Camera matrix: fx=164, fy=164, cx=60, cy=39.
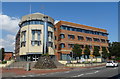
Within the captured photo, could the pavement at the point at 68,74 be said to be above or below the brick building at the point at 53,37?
below

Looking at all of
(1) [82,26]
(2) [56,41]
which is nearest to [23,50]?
(2) [56,41]

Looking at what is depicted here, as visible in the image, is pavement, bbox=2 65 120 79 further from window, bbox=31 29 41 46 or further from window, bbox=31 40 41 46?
window, bbox=31 29 41 46

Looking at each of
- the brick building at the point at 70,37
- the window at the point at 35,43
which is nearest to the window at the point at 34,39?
the window at the point at 35,43

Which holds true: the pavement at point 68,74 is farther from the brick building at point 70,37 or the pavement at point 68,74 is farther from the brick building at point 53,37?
the brick building at point 70,37

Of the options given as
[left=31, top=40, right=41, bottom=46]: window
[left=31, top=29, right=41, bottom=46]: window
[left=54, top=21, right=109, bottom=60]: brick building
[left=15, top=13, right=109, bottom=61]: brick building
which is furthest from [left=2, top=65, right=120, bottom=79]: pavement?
[left=54, top=21, right=109, bottom=60]: brick building

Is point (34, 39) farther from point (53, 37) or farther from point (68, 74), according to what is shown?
point (68, 74)

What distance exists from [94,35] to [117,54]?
13444mm

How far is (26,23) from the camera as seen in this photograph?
54219mm

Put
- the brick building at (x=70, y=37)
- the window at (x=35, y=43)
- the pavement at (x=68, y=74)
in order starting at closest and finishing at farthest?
the pavement at (x=68, y=74), the window at (x=35, y=43), the brick building at (x=70, y=37)

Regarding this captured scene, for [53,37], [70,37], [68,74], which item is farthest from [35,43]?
[68,74]

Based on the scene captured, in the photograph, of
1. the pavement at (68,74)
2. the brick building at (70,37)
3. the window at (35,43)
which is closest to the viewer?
the pavement at (68,74)

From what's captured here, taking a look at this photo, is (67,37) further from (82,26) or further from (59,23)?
(82,26)

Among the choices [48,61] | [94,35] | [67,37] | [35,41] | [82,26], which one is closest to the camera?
[48,61]

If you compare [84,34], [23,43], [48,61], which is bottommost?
[48,61]
